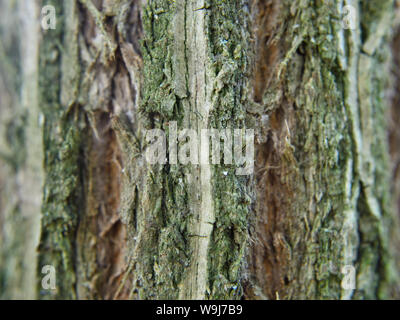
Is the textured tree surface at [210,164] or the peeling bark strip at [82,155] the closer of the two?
the textured tree surface at [210,164]

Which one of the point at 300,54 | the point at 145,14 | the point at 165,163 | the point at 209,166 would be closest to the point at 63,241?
the point at 165,163

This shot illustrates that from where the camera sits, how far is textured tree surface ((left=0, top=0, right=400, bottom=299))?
80 cm

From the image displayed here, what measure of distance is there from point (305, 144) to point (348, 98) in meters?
0.22

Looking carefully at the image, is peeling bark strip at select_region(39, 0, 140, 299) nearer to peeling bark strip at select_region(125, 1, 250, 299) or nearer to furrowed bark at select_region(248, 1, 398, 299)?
peeling bark strip at select_region(125, 1, 250, 299)

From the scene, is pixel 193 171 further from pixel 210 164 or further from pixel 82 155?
pixel 82 155

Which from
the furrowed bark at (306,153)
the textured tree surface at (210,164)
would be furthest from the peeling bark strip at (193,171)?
the furrowed bark at (306,153)

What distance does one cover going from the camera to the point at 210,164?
2.59ft

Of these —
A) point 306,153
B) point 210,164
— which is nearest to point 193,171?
point 210,164

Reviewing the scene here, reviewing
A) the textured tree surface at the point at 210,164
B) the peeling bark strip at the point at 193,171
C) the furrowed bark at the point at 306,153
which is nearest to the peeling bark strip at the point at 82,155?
the textured tree surface at the point at 210,164

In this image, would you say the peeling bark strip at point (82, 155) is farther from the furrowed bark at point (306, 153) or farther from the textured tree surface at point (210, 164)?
the furrowed bark at point (306, 153)

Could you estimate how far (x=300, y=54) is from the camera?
0.90 metres

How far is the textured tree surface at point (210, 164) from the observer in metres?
0.80

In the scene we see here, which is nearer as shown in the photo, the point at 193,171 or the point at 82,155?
the point at 193,171
